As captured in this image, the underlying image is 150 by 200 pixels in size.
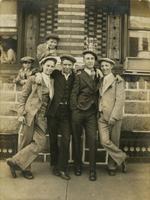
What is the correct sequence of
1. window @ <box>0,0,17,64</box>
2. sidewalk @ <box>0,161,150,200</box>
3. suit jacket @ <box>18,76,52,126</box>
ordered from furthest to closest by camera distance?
window @ <box>0,0,17,64</box> < suit jacket @ <box>18,76,52,126</box> < sidewalk @ <box>0,161,150,200</box>

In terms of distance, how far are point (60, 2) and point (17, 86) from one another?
659 mm

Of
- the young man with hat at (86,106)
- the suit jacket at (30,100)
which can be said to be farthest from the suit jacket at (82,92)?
the suit jacket at (30,100)

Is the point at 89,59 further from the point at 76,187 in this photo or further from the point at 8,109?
the point at 76,187

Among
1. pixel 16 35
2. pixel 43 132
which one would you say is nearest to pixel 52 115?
pixel 43 132

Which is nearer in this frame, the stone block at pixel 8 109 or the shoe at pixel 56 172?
the shoe at pixel 56 172

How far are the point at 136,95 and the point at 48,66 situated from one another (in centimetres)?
69

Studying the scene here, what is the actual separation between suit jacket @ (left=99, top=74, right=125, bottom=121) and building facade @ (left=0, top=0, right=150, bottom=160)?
0.23 m

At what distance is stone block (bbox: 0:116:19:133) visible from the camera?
3.26 metres

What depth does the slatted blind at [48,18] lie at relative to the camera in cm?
349

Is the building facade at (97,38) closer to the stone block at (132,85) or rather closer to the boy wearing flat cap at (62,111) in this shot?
the stone block at (132,85)

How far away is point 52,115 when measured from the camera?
3.01 metres

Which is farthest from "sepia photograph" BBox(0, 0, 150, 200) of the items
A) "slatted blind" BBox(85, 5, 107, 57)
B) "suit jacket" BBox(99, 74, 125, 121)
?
"slatted blind" BBox(85, 5, 107, 57)

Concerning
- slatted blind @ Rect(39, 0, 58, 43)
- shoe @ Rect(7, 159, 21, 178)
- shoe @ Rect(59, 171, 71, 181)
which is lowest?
shoe @ Rect(59, 171, 71, 181)

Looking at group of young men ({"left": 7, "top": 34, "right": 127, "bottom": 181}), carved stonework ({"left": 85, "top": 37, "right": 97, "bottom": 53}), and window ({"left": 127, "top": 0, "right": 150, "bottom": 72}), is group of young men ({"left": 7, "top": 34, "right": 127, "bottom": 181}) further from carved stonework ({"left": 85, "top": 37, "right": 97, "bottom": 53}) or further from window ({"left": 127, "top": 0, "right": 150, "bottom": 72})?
carved stonework ({"left": 85, "top": 37, "right": 97, "bottom": 53})
